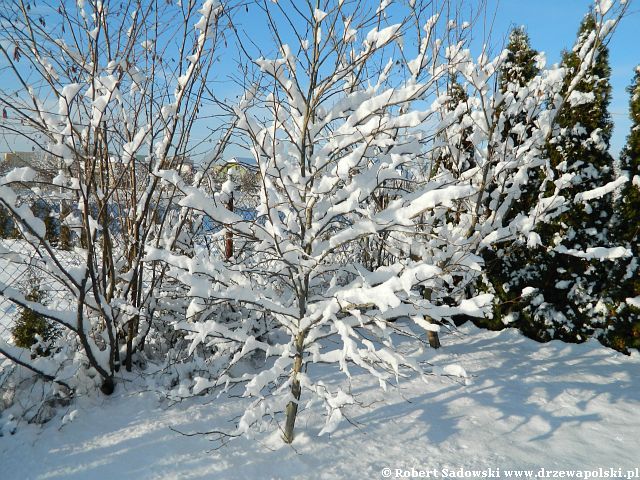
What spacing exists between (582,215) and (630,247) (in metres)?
0.65

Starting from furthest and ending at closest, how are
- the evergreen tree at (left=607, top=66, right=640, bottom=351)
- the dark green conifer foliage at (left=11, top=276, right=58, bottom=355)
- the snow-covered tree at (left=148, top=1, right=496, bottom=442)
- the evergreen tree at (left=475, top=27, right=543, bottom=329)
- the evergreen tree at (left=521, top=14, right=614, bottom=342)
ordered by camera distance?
1. the evergreen tree at (left=475, top=27, right=543, bottom=329)
2. the evergreen tree at (left=521, top=14, right=614, bottom=342)
3. the evergreen tree at (left=607, top=66, right=640, bottom=351)
4. the dark green conifer foliage at (left=11, top=276, right=58, bottom=355)
5. the snow-covered tree at (left=148, top=1, right=496, bottom=442)

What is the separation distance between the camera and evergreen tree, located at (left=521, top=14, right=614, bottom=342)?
16.9ft

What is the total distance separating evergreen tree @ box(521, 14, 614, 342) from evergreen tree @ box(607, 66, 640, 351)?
178mm

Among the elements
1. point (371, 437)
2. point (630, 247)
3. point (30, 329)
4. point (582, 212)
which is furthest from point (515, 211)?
point (30, 329)

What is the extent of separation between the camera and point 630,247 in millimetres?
4832

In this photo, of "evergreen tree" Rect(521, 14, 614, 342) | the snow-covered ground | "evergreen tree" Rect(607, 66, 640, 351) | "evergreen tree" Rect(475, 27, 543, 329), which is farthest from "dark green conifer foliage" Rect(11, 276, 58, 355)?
"evergreen tree" Rect(607, 66, 640, 351)

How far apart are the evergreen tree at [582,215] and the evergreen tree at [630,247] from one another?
0.18 m

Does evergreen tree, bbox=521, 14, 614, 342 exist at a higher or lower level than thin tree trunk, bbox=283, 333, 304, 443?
higher

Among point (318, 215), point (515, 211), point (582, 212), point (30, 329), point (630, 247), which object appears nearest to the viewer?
point (318, 215)

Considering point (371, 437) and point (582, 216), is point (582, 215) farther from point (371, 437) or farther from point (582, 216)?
point (371, 437)

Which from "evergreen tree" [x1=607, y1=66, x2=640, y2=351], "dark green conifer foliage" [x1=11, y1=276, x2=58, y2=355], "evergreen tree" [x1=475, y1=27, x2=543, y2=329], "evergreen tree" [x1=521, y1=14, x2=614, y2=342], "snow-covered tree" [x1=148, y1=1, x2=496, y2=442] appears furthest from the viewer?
"evergreen tree" [x1=475, y1=27, x2=543, y2=329]

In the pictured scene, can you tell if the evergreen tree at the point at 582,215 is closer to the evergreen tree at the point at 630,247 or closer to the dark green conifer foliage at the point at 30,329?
the evergreen tree at the point at 630,247

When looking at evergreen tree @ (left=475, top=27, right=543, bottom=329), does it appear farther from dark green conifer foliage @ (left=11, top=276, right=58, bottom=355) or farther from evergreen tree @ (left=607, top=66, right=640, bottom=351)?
dark green conifer foliage @ (left=11, top=276, right=58, bottom=355)

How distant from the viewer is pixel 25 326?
14.1ft
